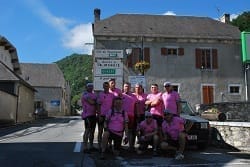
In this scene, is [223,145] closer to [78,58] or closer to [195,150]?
[195,150]

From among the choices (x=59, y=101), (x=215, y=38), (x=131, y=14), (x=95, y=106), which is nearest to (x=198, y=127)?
(x=95, y=106)

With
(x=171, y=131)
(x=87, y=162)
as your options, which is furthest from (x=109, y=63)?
(x=87, y=162)

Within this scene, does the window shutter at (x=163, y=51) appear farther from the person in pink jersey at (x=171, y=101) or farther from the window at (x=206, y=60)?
the person in pink jersey at (x=171, y=101)

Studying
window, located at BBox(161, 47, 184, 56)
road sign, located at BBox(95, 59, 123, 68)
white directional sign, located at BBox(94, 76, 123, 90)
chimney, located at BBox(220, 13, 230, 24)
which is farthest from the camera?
chimney, located at BBox(220, 13, 230, 24)

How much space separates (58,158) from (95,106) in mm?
1652

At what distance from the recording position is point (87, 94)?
34.3 feet

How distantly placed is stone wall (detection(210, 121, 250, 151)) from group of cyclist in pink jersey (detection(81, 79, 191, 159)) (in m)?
2.77

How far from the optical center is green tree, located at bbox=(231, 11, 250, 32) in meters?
49.8

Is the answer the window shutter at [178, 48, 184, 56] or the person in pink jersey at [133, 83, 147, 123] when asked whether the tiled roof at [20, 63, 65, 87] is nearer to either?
the window shutter at [178, 48, 184, 56]

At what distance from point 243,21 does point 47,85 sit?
3896 cm

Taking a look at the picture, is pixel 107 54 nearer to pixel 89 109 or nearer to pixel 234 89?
pixel 89 109

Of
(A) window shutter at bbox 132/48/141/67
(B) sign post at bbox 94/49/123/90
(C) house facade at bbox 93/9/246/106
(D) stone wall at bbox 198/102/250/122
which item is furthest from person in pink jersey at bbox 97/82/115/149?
(A) window shutter at bbox 132/48/141/67

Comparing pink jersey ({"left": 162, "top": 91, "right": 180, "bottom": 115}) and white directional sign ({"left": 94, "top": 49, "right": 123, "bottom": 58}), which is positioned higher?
white directional sign ({"left": 94, "top": 49, "right": 123, "bottom": 58})

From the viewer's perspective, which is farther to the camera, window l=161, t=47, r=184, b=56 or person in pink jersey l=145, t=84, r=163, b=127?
window l=161, t=47, r=184, b=56
